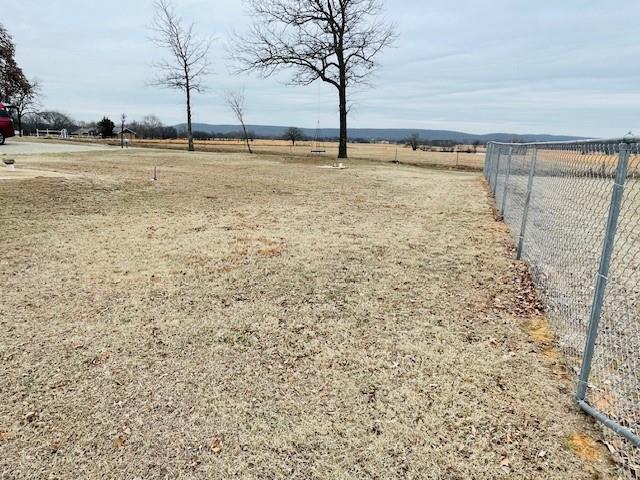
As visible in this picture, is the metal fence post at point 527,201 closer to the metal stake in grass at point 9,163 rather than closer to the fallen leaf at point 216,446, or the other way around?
the fallen leaf at point 216,446

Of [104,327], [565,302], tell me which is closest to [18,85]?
[104,327]

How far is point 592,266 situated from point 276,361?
366 centimetres

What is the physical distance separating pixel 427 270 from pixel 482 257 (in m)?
0.99

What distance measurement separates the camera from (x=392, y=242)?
568 cm

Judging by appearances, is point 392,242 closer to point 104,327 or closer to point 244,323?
point 244,323

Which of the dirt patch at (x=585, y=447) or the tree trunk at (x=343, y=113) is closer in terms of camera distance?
the dirt patch at (x=585, y=447)

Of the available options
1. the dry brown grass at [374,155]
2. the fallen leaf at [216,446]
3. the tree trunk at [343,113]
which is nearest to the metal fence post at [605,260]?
the fallen leaf at [216,446]

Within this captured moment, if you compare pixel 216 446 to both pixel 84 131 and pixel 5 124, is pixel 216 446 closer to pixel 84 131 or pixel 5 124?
pixel 5 124

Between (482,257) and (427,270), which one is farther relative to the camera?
(482,257)

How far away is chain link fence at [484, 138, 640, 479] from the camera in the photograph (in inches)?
84.3

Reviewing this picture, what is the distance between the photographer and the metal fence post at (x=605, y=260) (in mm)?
2066

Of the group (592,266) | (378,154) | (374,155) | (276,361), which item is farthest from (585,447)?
(378,154)

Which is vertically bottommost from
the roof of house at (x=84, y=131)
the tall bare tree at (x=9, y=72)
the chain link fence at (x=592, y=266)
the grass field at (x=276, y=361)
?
the grass field at (x=276, y=361)

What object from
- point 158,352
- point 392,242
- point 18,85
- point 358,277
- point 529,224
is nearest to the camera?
point 158,352
